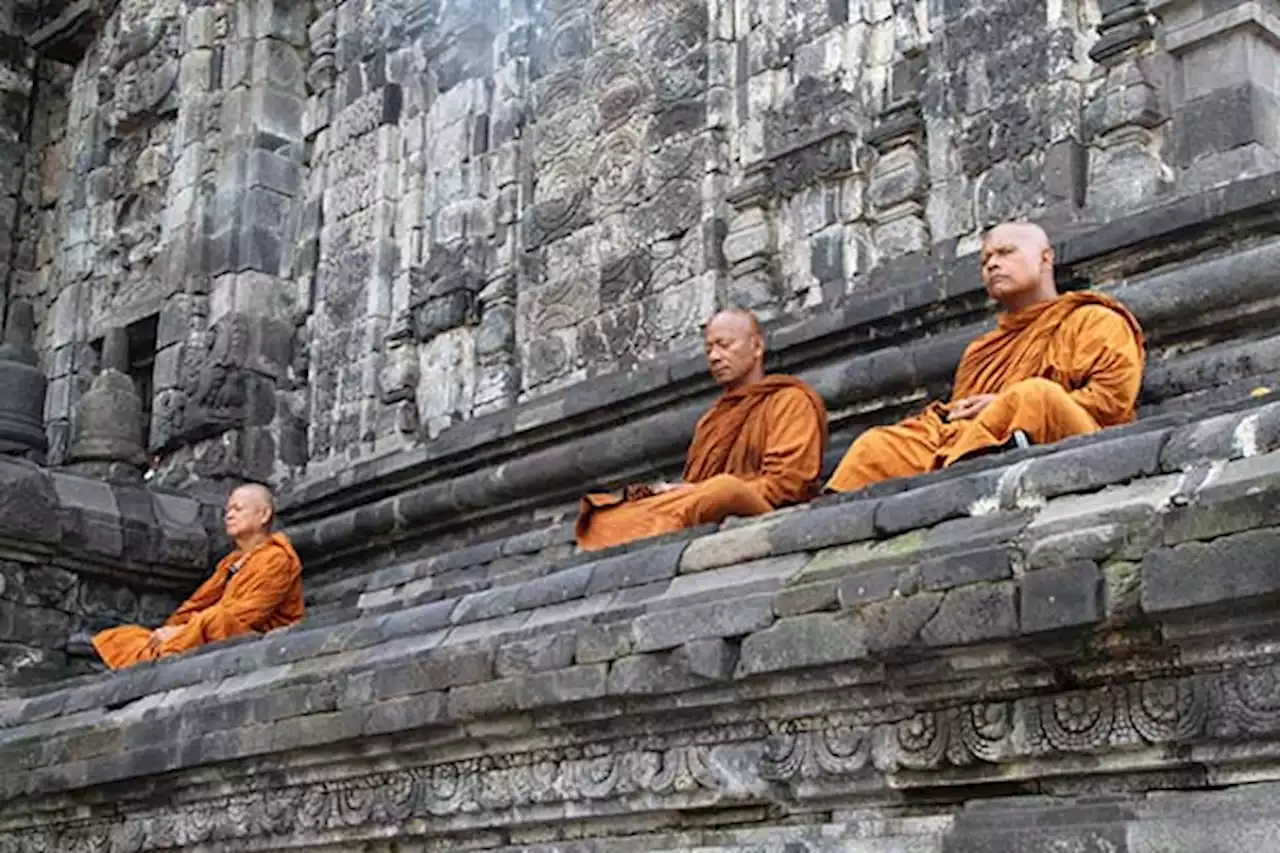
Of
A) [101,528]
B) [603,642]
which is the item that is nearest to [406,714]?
[603,642]

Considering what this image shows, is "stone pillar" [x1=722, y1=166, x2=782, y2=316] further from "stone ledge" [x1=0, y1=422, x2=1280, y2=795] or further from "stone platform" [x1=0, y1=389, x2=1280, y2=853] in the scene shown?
"stone ledge" [x1=0, y1=422, x2=1280, y2=795]

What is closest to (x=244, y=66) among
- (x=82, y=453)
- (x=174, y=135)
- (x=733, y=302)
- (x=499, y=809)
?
(x=174, y=135)

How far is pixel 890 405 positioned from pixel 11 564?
212 inches

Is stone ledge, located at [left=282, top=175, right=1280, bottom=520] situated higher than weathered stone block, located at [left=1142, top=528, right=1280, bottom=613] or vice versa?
stone ledge, located at [left=282, top=175, right=1280, bottom=520]

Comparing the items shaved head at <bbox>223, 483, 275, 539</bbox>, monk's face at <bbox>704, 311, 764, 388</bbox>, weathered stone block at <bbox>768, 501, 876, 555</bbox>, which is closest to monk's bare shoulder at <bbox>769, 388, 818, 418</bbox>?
monk's face at <bbox>704, 311, 764, 388</bbox>

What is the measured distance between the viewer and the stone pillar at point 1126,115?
8.20 meters

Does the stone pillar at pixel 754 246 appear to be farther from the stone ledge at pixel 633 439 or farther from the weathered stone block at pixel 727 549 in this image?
the weathered stone block at pixel 727 549

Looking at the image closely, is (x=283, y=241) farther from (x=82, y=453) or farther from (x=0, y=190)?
(x=0, y=190)

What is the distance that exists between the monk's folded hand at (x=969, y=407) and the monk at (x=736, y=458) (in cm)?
100

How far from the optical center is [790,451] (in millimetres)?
7695

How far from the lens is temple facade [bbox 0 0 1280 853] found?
481cm

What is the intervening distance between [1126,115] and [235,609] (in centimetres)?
498

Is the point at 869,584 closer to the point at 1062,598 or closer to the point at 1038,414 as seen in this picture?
the point at 1062,598

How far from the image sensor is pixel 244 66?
14.2 meters
